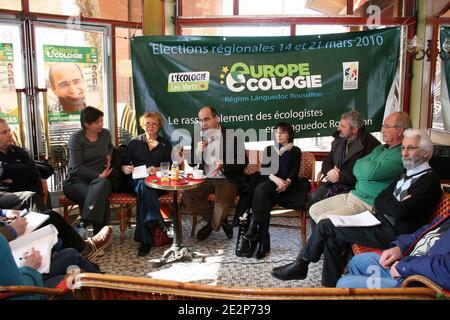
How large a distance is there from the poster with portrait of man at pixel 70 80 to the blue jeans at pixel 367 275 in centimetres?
330

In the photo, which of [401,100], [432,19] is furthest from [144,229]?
[432,19]

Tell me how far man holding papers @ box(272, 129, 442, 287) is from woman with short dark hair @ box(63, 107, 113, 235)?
5.87ft

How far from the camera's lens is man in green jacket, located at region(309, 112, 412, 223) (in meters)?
2.97

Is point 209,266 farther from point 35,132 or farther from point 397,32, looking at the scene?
point 397,32

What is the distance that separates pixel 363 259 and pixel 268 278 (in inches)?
36.6

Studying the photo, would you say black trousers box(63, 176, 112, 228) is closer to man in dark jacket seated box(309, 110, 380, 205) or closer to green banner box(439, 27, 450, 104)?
man in dark jacket seated box(309, 110, 380, 205)

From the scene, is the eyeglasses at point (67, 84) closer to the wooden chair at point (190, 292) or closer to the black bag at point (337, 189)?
the black bag at point (337, 189)

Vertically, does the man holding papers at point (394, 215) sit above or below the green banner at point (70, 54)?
below

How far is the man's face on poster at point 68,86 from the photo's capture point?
428 cm

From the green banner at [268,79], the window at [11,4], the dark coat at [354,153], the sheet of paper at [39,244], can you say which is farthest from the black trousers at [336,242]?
the window at [11,4]

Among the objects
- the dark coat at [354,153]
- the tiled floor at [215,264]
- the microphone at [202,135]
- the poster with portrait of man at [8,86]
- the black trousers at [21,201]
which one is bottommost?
the tiled floor at [215,264]

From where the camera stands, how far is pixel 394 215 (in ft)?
8.46

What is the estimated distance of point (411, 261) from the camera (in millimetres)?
1915

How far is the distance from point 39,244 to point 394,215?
2118 millimetres
